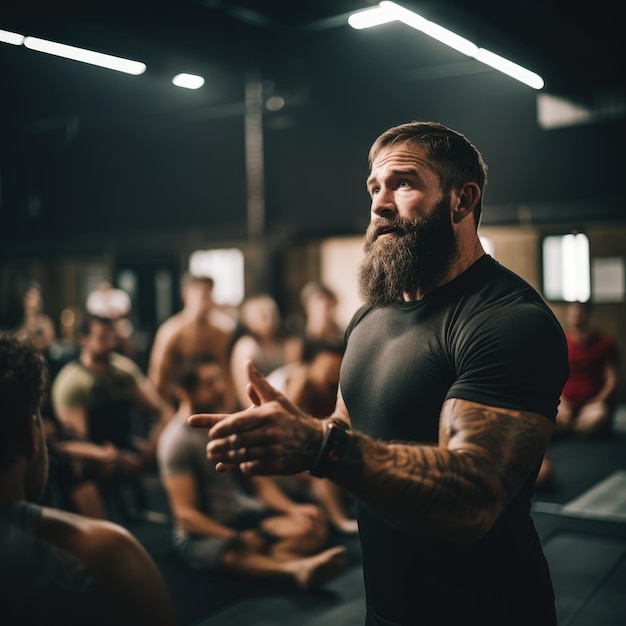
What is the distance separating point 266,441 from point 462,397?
0.39 metres

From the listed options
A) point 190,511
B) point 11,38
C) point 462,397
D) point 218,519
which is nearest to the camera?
point 462,397

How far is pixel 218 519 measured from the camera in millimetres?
3729

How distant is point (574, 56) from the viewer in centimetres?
622

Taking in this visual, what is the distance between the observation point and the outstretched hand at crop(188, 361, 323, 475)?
1062 mm

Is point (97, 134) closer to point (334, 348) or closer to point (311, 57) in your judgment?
point (311, 57)

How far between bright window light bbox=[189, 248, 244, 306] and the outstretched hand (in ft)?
31.4

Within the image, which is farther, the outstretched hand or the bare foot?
the bare foot

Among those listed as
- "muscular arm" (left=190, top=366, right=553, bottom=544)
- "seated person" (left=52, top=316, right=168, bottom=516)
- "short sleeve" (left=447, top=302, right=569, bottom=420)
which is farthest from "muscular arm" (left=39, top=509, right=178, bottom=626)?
"seated person" (left=52, top=316, right=168, bottom=516)

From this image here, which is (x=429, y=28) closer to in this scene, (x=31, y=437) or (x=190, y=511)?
(x=190, y=511)

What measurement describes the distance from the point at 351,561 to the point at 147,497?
71.9 inches

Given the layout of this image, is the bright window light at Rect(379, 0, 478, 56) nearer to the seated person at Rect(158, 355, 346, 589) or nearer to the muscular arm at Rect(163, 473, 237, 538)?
the seated person at Rect(158, 355, 346, 589)

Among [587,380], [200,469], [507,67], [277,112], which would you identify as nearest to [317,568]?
[200,469]

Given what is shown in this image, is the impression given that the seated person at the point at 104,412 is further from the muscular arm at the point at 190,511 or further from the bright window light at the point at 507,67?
the bright window light at the point at 507,67

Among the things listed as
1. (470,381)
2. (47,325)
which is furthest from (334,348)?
(470,381)
